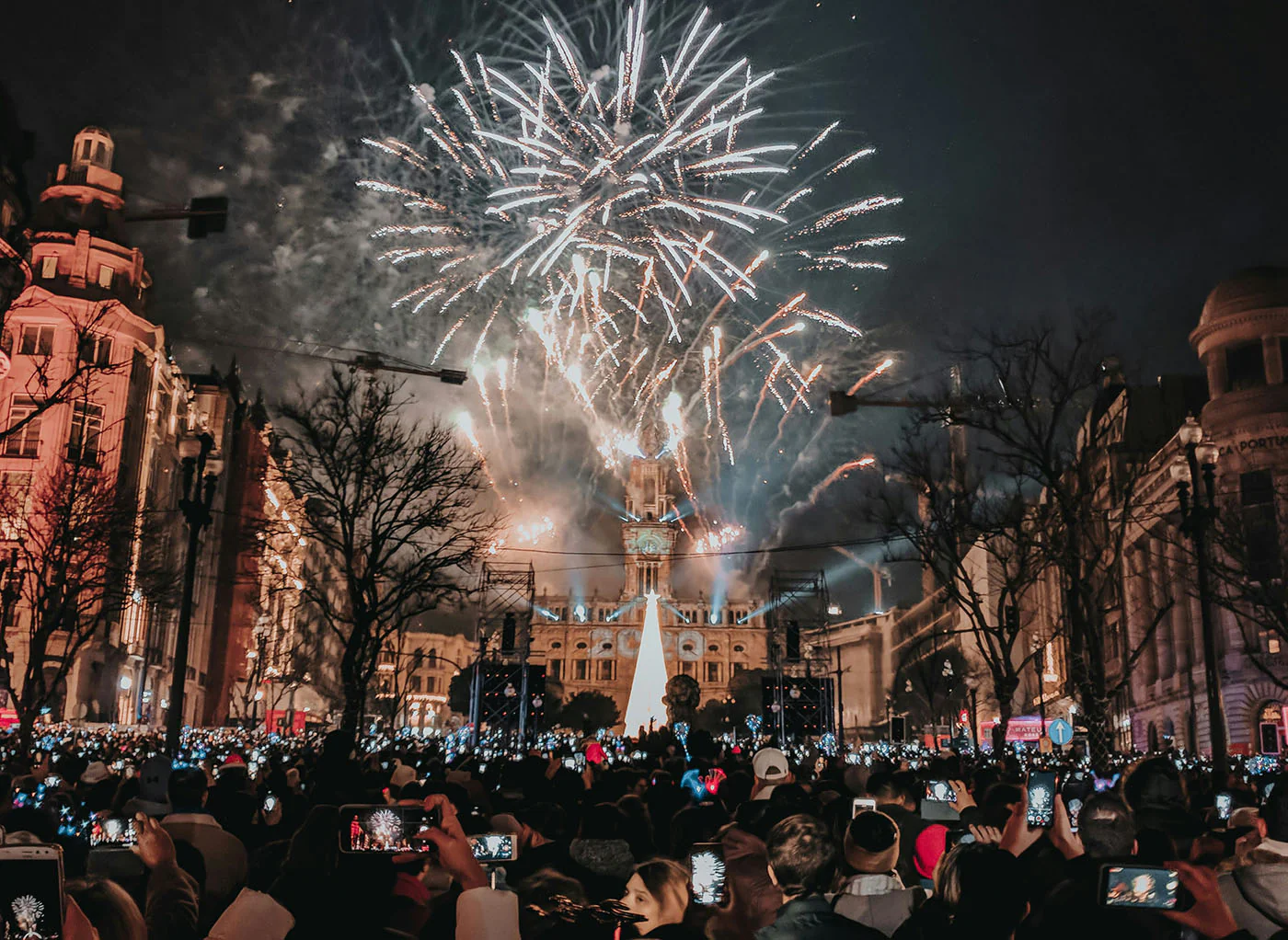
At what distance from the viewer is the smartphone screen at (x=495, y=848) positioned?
6.06 metres

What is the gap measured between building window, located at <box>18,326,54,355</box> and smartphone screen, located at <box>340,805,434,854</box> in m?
63.3

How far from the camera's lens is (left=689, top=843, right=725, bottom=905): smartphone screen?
217 inches

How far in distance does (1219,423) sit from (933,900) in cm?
5213

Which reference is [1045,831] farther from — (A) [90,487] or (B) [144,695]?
(B) [144,695]

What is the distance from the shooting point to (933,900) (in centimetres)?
504

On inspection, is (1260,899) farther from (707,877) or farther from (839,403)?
(839,403)

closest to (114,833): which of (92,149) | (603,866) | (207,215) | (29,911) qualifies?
(603,866)

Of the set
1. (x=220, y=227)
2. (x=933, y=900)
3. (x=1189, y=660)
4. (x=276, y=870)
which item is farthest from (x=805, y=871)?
(x=1189, y=660)

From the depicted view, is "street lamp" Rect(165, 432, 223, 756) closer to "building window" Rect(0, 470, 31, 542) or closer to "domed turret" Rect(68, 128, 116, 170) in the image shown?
"building window" Rect(0, 470, 31, 542)

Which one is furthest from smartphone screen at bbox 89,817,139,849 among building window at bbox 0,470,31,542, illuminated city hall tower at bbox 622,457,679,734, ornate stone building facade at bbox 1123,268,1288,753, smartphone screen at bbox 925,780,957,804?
illuminated city hall tower at bbox 622,457,679,734

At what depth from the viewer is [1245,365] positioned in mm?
52906

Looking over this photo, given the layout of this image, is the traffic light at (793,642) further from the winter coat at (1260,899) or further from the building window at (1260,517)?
the winter coat at (1260,899)

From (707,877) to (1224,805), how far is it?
26.7 ft

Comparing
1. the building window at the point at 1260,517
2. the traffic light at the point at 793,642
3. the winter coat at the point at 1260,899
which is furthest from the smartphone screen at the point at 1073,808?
the building window at the point at 1260,517
